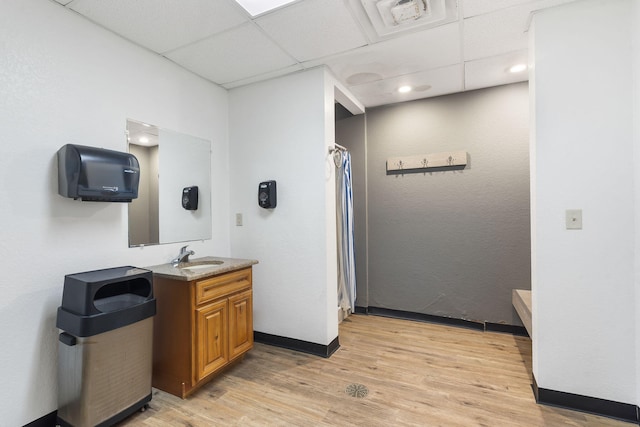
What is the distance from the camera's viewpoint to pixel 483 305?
10.2ft

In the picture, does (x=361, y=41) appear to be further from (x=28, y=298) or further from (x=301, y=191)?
(x=28, y=298)

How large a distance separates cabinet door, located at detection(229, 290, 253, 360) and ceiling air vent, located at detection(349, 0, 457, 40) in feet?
7.46

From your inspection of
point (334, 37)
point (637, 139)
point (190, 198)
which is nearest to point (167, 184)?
point (190, 198)

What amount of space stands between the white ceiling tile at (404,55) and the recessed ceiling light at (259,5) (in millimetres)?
741

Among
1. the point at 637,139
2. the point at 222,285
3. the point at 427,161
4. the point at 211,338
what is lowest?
the point at 211,338

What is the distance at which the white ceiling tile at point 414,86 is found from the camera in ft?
9.11

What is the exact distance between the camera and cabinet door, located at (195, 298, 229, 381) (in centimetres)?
204

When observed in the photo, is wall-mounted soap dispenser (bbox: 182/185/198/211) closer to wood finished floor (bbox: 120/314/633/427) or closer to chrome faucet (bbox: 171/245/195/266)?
chrome faucet (bbox: 171/245/195/266)

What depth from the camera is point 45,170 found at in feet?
5.72

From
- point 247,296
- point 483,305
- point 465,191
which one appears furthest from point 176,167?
point 483,305

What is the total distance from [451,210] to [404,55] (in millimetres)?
1697

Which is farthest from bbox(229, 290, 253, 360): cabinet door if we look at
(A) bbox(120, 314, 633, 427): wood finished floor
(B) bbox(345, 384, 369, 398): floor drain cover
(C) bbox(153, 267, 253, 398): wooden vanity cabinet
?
(B) bbox(345, 384, 369, 398): floor drain cover

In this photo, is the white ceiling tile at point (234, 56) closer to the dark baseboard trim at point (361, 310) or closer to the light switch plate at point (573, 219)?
the light switch plate at point (573, 219)

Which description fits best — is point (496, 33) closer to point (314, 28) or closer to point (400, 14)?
point (400, 14)
